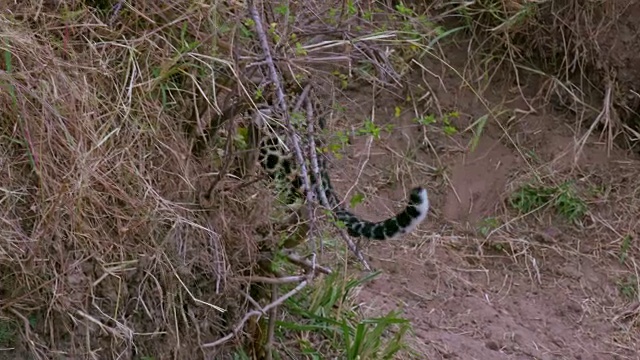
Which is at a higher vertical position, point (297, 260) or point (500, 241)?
point (297, 260)

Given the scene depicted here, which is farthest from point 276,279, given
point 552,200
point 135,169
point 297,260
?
point 552,200

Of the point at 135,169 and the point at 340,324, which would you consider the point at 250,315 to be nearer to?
the point at 340,324

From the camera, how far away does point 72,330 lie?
10.9ft

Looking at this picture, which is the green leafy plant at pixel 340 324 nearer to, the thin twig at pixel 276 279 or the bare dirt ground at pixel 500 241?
the thin twig at pixel 276 279

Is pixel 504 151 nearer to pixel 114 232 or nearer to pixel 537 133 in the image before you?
pixel 537 133

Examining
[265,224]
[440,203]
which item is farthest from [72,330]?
[440,203]

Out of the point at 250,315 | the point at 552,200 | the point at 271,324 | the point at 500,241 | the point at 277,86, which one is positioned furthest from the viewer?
the point at 552,200

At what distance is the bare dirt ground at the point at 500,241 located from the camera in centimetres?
489

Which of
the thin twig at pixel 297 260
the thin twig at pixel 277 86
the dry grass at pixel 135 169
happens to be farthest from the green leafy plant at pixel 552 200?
the thin twig at pixel 277 86

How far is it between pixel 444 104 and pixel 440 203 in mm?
606

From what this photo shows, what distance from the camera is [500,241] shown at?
559 centimetres

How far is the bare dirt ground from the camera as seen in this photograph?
4891mm

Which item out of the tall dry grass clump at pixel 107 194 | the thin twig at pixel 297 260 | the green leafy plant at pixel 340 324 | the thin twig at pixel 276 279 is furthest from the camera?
the green leafy plant at pixel 340 324

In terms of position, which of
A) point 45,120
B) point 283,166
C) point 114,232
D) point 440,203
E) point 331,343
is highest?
point 45,120
